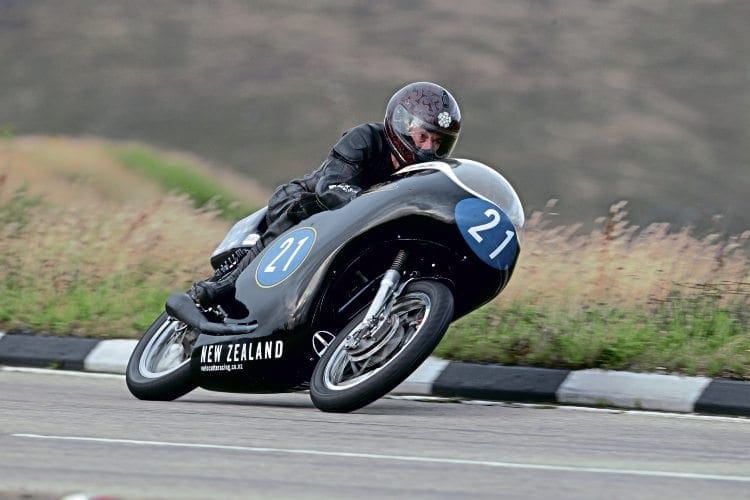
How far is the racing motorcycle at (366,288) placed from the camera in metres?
6.87

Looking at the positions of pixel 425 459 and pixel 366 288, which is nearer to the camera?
pixel 425 459

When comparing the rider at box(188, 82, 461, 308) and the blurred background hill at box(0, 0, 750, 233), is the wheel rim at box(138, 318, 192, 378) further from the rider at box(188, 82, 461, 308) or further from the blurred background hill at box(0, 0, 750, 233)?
the blurred background hill at box(0, 0, 750, 233)

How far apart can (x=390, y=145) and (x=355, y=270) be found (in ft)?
2.25

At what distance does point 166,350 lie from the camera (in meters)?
8.26

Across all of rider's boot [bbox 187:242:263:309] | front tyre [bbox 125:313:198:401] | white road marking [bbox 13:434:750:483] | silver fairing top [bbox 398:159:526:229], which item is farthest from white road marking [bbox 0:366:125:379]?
white road marking [bbox 13:434:750:483]

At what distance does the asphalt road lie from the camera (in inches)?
189

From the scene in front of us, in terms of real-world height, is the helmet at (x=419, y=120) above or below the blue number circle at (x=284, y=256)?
above

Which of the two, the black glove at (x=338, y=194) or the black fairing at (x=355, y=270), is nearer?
the black fairing at (x=355, y=270)

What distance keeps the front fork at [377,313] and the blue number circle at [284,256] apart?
0.53 m

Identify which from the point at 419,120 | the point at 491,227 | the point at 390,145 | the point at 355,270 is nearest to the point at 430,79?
the point at 390,145

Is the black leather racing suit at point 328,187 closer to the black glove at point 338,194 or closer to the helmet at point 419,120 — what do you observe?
the black glove at point 338,194

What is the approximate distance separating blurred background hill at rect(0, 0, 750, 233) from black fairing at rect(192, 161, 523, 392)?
75.2ft

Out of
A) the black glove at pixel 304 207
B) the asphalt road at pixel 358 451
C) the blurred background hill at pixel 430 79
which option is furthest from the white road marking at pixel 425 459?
the blurred background hill at pixel 430 79

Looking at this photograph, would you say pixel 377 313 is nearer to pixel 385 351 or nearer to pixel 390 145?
pixel 385 351
